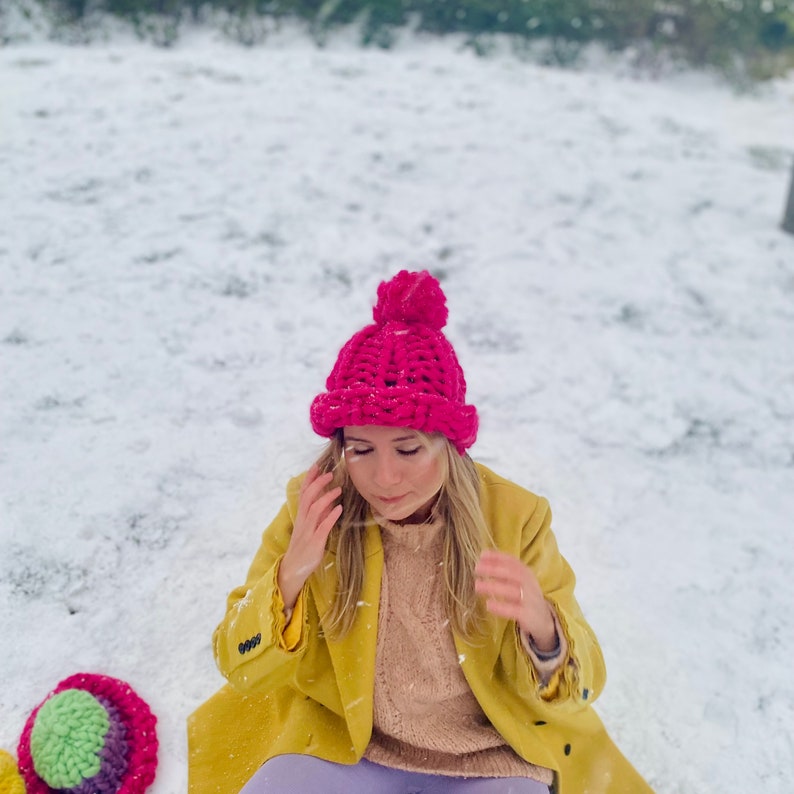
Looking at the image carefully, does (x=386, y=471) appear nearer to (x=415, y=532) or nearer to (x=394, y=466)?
(x=394, y=466)

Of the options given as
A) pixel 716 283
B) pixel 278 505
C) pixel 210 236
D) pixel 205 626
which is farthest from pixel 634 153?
pixel 205 626

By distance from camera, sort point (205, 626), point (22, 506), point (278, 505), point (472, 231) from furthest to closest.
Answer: point (472, 231) → point (278, 505) → point (22, 506) → point (205, 626)

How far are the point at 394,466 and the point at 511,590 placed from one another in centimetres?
32

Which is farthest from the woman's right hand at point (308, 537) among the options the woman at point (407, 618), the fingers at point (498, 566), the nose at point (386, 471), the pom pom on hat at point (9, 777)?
the pom pom on hat at point (9, 777)

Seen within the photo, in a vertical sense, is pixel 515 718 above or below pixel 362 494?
below

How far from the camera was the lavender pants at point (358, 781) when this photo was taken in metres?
1.63

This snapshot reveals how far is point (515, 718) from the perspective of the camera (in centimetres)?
171

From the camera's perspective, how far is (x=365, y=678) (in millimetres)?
1668

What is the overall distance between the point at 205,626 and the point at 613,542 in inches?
52.0

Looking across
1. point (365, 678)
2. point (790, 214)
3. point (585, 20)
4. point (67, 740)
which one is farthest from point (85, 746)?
point (585, 20)

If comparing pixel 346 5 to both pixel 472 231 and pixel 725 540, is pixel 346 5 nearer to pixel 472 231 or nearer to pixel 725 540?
pixel 472 231

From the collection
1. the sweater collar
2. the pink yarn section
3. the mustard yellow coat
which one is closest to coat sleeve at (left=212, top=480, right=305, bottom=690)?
the mustard yellow coat

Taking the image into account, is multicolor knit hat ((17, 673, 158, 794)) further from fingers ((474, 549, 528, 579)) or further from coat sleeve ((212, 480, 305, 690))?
fingers ((474, 549, 528, 579))

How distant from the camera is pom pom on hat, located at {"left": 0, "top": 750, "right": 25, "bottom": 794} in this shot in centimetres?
173
